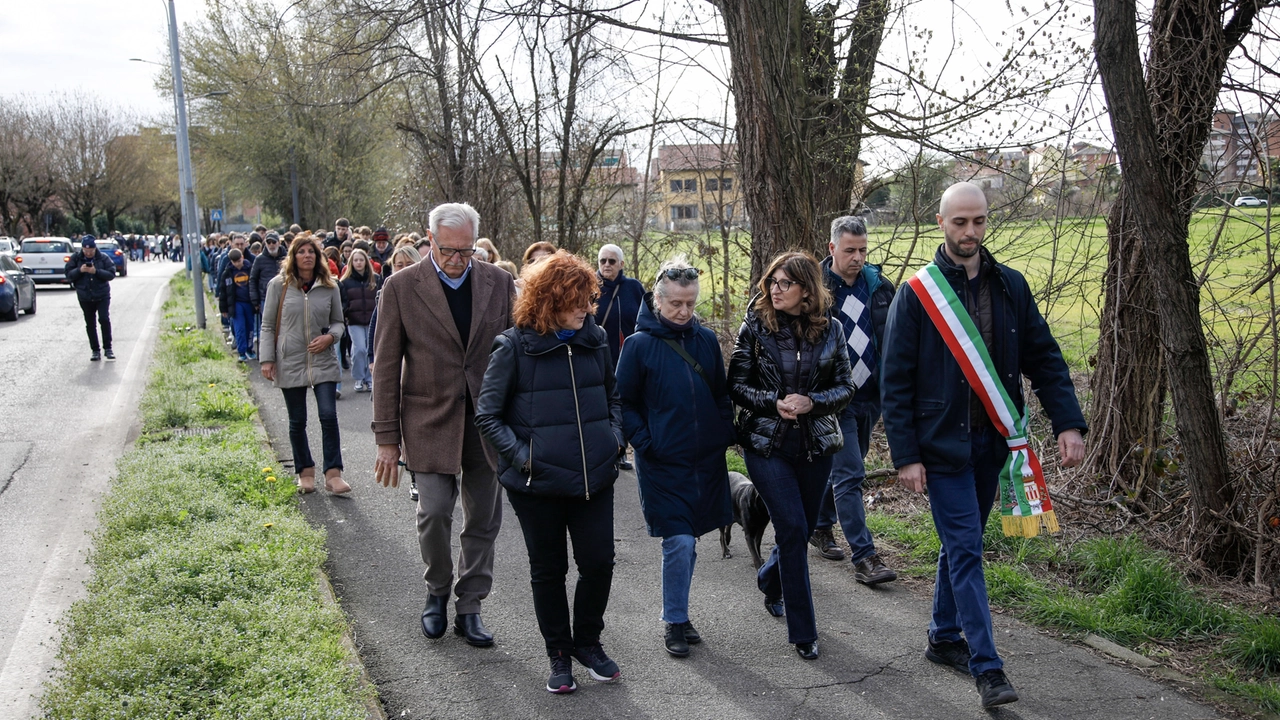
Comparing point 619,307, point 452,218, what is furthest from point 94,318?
point 452,218

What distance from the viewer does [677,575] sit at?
15.6 ft

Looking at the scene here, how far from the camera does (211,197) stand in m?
49.9

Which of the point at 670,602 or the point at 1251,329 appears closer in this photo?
the point at 670,602

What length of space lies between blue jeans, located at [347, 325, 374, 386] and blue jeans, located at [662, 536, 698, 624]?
8.25 meters

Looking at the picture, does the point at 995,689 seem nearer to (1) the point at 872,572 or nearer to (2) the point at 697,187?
(1) the point at 872,572

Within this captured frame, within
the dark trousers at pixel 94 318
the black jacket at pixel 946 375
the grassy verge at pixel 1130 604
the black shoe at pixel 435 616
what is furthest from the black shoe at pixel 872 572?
the dark trousers at pixel 94 318

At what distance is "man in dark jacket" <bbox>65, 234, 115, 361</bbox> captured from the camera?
1501 centimetres

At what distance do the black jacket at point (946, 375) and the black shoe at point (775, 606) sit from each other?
134 cm

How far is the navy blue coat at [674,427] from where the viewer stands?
466 cm

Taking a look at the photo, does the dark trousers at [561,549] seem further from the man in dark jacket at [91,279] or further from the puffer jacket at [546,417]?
the man in dark jacket at [91,279]

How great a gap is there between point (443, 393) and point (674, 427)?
1.17 metres

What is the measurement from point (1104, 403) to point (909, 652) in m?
2.84

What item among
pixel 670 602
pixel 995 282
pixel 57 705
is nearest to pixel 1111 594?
pixel 995 282

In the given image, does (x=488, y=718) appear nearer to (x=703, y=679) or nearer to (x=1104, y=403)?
(x=703, y=679)
